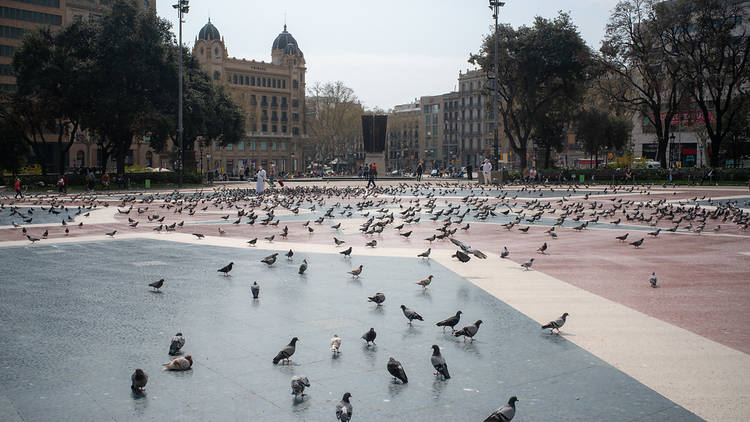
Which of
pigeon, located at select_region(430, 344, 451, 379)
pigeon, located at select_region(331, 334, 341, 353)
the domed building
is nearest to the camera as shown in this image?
pigeon, located at select_region(430, 344, 451, 379)

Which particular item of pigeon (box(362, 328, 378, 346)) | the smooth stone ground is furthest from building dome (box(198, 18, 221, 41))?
pigeon (box(362, 328, 378, 346))

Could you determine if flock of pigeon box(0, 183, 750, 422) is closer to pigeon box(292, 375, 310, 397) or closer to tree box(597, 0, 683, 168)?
pigeon box(292, 375, 310, 397)

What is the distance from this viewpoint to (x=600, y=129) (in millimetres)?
73250

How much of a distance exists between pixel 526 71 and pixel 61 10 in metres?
63.2

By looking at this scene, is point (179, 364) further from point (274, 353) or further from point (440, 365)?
point (440, 365)

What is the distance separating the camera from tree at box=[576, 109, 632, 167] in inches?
2859

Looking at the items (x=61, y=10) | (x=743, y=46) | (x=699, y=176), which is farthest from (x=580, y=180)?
(x=61, y=10)

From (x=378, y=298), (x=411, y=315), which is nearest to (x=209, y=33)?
(x=378, y=298)

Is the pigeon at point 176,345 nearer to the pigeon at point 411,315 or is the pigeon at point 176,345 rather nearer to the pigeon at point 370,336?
the pigeon at point 370,336

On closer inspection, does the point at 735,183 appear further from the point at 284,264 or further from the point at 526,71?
the point at 284,264

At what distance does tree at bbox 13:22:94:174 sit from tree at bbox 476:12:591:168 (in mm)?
34341

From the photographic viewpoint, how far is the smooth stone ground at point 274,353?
493cm

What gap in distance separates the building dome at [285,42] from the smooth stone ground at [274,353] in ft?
421

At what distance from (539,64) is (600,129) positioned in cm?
2178
